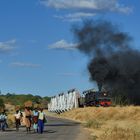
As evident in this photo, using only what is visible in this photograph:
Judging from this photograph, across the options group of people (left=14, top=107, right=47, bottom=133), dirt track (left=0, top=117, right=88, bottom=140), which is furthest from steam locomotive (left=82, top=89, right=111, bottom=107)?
group of people (left=14, top=107, right=47, bottom=133)

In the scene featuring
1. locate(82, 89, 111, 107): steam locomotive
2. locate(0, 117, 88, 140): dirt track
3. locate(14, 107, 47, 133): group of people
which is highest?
locate(82, 89, 111, 107): steam locomotive

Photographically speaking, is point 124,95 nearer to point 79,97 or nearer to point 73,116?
point 79,97

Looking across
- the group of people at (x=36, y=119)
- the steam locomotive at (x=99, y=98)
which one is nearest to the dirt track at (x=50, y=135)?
the group of people at (x=36, y=119)

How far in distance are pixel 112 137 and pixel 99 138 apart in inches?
48.2

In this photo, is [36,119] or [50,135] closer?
[50,135]

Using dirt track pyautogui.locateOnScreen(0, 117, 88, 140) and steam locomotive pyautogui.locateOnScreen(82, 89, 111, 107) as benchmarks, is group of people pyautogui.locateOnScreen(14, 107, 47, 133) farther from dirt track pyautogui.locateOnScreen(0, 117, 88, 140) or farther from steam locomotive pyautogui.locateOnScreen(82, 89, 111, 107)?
steam locomotive pyautogui.locateOnScreen(82, 89, 111, 107)

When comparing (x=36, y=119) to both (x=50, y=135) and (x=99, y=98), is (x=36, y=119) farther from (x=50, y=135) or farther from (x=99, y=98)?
(x=99, y=98)

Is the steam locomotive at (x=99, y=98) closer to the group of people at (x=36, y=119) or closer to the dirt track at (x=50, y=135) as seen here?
the dirt track at (x=50, y=135)

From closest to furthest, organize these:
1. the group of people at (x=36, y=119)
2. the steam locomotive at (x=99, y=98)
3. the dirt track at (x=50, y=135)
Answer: the dirt track at (x=50, y=135)
the group of people at (x=36, y=119)
the steam locomotive at (x=99, y=98)

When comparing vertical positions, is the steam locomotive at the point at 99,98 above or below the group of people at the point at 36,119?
above

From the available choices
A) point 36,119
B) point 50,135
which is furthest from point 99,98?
point 50,135

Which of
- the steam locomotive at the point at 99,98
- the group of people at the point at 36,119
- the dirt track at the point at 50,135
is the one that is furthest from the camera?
the steam locomotive at the point at 99,98

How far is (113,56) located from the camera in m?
93.8

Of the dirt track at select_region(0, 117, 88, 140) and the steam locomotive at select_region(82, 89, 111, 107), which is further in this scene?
the steam locomotive at select_region(82, 89, 111, 107)
